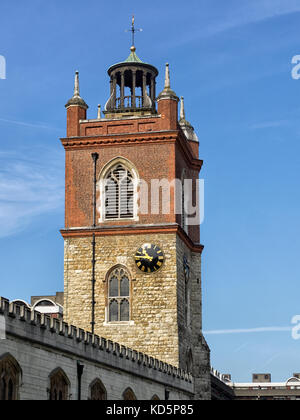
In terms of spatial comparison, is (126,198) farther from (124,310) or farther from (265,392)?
(265,392)

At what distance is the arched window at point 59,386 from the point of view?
143 ft

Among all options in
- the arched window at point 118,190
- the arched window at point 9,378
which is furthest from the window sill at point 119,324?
the arched window at point 9,378

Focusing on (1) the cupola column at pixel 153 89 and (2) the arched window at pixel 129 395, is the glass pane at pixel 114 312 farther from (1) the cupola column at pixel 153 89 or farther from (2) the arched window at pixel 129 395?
(1) the cupola column at pixel 153 89

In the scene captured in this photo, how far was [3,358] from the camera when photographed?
38500mm

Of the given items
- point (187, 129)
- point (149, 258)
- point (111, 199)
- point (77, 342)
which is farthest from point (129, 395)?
point (187, 129)

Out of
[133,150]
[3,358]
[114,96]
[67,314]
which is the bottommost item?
[3,358]

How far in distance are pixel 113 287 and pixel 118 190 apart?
7430 millimetres

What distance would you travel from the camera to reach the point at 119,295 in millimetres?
65688

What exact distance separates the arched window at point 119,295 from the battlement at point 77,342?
230 inches

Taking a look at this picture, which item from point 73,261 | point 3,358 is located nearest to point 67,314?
point 73,261

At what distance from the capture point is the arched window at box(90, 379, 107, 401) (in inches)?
1892
